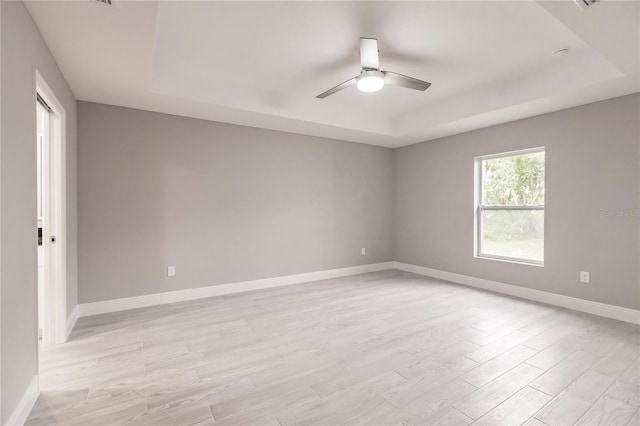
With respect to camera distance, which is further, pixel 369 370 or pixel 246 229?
pixel 246 229

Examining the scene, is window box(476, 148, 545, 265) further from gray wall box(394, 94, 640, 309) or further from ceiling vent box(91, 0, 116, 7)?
ceiling vent box(91, 0, 116, 7)

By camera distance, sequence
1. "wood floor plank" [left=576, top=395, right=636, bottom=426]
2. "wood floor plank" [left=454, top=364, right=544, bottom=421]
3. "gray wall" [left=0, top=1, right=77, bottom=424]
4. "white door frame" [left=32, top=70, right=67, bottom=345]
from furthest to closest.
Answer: "white door frame" [left=32, top=70, right=67, bottom=345], "wood floor plank" [left=454, top=364, right=544, bottom=421], "wood floor plank" [left=576, top=395, right=636, bottom=426], "gray wall" [left=0, top=1, right=77, bottom=424]

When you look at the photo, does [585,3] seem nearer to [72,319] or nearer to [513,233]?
[513,233]

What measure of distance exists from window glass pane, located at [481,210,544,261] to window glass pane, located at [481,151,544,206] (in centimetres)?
16

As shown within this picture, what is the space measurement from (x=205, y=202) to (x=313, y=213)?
174cm

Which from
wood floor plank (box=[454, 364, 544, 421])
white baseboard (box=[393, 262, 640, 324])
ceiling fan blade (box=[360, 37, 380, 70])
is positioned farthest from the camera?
white baseboard (box=[393, 262, 640, 324])

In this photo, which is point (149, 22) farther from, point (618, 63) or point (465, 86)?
point (618, 63)

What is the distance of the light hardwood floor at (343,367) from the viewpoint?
183 centimetres

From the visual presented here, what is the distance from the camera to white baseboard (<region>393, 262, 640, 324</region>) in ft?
10.9

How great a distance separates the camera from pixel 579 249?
3678 mm

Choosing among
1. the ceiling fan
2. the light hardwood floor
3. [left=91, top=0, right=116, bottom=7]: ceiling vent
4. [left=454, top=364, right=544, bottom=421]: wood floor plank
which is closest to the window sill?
the light hardwood floor

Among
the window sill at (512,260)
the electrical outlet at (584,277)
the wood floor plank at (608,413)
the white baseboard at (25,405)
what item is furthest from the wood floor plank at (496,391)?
the white baseboard at (25,405)

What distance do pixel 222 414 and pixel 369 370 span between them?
1.06m

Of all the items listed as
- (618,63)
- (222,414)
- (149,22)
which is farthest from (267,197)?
(618,63)
